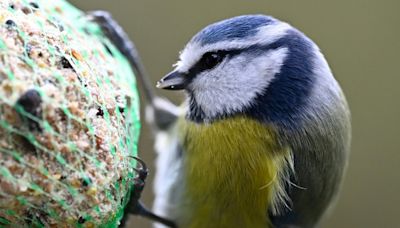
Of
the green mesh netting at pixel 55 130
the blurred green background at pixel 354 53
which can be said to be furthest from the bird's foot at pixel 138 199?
the blurred green background at pixel 354 53

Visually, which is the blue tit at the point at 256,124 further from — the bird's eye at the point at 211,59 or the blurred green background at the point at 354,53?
the blurred green background at the point at 354,53

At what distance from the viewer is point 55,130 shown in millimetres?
1027

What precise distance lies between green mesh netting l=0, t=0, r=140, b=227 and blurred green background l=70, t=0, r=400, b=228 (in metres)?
1.62

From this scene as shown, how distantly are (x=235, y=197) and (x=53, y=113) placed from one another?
0.50 m

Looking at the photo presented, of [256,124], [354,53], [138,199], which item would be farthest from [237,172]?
[354,53]

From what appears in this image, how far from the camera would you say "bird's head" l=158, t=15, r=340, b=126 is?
1.38 m

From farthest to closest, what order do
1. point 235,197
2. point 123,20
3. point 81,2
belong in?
point 123,20, point 81,2, point 235,197

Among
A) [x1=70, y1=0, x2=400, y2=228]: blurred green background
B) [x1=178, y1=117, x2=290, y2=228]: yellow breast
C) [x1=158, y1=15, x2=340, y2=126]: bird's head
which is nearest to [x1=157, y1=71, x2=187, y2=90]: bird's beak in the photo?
[x1=158, y1=15, x2=340, y2=126]: bird's head

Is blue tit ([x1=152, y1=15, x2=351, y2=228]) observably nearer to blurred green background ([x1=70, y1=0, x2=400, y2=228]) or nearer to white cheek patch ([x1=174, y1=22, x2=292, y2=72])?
white cheek patch ([x1=174, y1=22, x2=292, y2=72])

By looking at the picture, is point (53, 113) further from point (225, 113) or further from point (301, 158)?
point (301, 158)

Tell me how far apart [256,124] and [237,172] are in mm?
116

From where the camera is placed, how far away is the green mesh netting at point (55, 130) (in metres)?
1.00

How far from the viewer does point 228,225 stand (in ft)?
4.55

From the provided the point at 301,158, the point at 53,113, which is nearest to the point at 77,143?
Result: the point at 53,113
